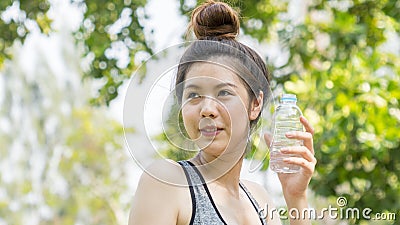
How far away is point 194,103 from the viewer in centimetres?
115

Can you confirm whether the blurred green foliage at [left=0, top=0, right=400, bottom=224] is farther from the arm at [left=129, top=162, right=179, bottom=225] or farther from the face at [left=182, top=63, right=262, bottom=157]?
the arm at [left=129, top=162, right=179, bottom=225]

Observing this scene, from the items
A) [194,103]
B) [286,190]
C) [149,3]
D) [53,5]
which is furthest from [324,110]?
[194,103]

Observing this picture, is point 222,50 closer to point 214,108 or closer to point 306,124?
point 214,108

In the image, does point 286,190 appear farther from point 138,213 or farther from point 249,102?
point 138,213

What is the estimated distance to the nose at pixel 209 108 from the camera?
1.14 meters

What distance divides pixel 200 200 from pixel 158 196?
75 millimetres

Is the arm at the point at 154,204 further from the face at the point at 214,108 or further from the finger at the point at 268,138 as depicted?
the finger at the point at 268,138

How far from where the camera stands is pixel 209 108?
1139 millimetres

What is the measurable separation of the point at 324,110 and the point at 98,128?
5666mm

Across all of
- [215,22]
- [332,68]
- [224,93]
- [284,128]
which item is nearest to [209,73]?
[224,93]

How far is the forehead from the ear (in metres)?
0.06

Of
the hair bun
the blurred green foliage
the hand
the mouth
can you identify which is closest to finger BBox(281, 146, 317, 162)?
the hand

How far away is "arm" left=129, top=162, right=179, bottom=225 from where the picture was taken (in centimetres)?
110

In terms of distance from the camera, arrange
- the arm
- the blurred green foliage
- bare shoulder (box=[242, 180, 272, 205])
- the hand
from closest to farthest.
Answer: the arm, the hand, bare shoulder (box=[242, 180, 272, 205]), the blurred green foliage
